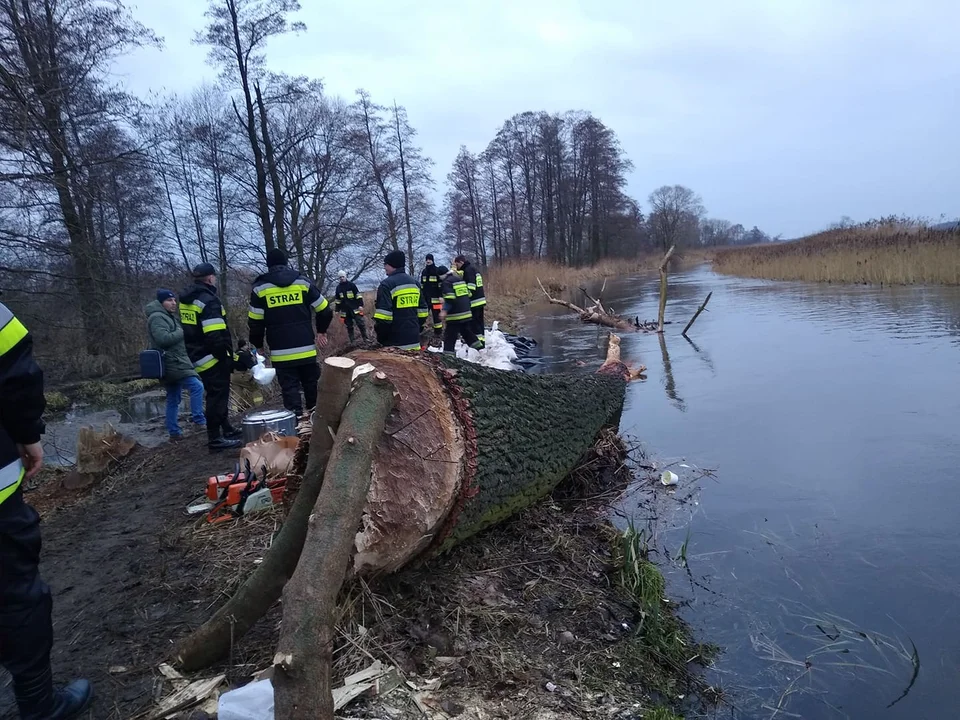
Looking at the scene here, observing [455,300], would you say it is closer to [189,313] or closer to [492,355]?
[492,355]

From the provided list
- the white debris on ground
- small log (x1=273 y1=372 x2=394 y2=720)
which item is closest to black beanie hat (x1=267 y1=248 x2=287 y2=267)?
small log (x1=273 y1=372 x2=394 y2=720)

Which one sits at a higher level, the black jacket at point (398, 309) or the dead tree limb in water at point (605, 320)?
the black jacket at point (398, 309)

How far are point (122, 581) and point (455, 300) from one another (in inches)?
271

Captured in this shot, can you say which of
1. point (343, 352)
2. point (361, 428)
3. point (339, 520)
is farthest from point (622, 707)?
point (343, 352)

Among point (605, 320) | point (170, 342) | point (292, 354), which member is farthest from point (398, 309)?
point (605, 320)

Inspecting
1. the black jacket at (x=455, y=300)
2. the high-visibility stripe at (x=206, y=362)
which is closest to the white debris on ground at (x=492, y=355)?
the black jacket at (x=455, y=300)

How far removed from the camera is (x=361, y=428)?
95.0 inches

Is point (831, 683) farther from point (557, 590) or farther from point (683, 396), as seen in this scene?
point (683, 396)

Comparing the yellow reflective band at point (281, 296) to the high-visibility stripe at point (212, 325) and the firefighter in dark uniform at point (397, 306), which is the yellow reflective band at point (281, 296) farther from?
the firefighter in dark uniform at point (397, 306)

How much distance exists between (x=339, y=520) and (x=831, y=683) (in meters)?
2.26

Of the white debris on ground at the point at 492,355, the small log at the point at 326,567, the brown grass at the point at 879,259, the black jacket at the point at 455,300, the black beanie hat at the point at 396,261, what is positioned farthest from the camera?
the brown grass at the point at 879,259

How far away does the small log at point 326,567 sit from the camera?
6.02ft

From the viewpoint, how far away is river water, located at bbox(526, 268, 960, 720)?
9.03ft

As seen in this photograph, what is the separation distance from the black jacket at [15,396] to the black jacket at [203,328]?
11.5ft
